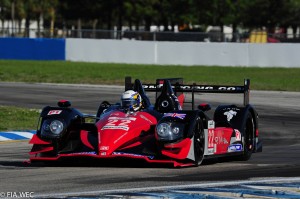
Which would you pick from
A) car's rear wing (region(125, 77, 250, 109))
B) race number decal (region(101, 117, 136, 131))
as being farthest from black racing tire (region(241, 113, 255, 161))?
race number decal (region(101, 117, 136, 131))

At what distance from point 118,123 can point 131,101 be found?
60 cm

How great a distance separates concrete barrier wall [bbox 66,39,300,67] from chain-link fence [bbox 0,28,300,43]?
107 centimetres

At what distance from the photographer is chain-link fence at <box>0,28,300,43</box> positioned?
49.7m

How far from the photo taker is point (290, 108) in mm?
24984

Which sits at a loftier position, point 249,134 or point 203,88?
point 203,88

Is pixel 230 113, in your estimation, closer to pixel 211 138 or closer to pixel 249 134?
pixel 249 134

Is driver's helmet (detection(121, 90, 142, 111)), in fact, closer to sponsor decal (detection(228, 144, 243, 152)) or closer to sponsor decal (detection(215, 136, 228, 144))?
sponsor decal (detection(215, 136, 228, 144))

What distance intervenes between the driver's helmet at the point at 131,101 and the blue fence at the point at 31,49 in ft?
129

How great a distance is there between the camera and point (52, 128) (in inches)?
509

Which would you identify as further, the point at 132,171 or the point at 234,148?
the point at 234,148

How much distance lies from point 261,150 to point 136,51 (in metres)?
35.5

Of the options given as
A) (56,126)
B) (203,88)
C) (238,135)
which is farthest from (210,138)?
(56,126)

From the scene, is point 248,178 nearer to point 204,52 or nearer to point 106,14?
point 204,52

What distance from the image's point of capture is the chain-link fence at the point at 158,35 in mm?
49656
